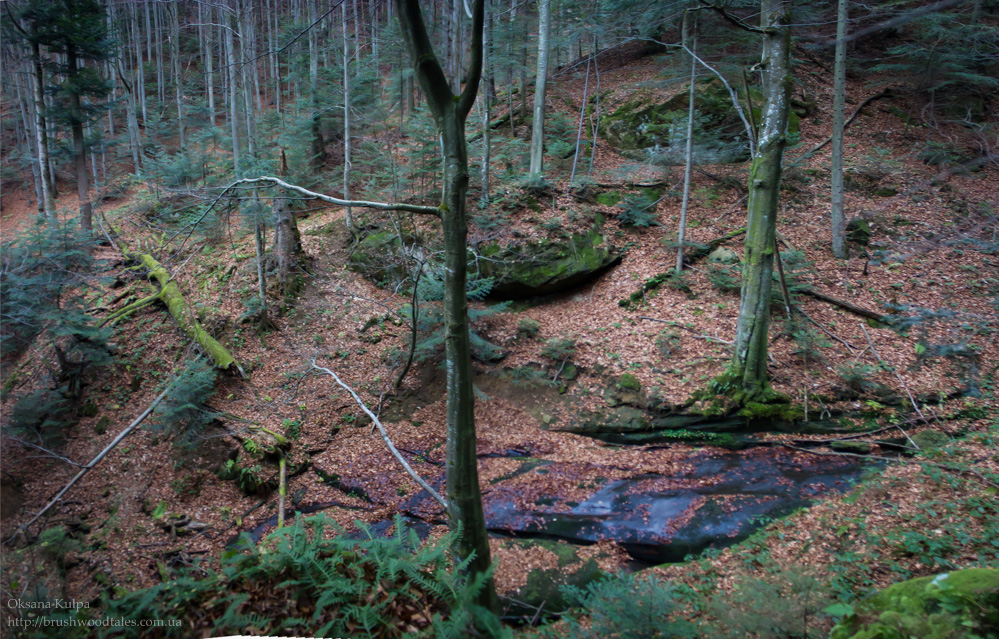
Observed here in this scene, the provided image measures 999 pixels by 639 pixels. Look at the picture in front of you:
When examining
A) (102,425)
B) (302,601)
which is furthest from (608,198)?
(302,601)

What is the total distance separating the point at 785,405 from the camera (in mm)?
8617

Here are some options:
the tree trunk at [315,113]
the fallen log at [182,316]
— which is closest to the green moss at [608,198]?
the tree trunk at [315,113]

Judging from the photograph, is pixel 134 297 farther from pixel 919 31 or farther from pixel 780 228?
pixel 919 31

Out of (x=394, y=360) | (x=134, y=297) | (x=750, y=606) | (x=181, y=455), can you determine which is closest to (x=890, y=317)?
(x=750, y=606)

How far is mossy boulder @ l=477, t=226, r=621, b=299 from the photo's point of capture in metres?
12.5

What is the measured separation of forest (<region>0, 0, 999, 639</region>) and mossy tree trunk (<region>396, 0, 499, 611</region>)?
28 mm

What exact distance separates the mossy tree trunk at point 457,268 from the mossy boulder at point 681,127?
38.6ft

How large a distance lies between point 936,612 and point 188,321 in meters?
12.2

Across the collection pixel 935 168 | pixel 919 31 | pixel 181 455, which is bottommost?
pixel 181 455

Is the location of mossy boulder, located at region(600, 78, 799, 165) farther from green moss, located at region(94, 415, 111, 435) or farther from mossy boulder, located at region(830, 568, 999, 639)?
green moss, located at region(94, 415, 111, 435)

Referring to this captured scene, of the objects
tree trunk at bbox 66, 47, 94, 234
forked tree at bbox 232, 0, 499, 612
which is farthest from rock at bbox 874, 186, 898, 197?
tree trunk at bbox 66, 47, 94, 234

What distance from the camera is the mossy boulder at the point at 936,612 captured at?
7.68 feet

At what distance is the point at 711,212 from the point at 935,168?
7.30 m

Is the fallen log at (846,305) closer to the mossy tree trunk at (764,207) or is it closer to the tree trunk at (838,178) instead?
the tree trunk at (838,178)
